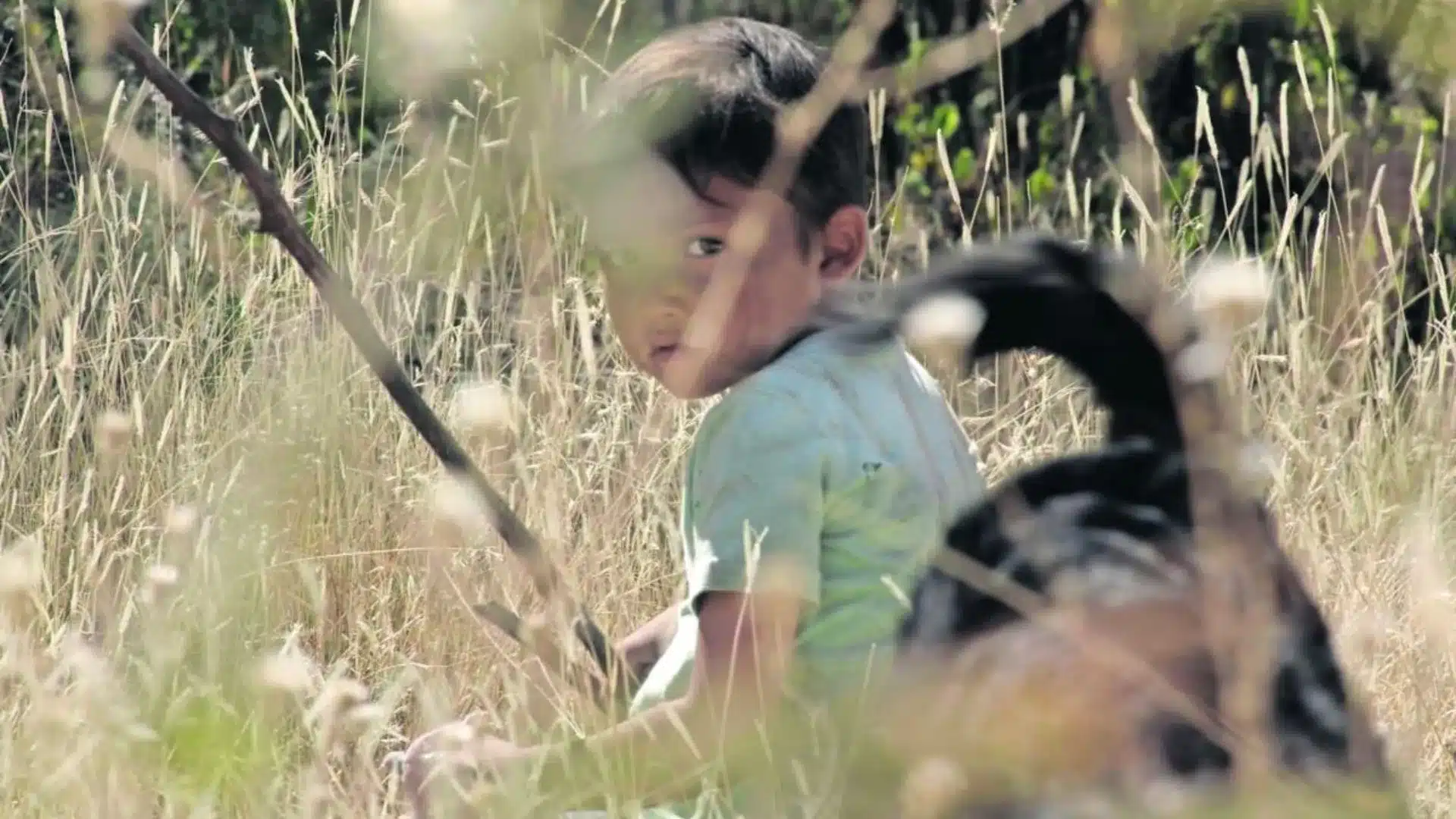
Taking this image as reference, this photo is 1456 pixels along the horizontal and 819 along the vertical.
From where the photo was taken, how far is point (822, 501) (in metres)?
1.90

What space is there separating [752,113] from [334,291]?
104 centimetres

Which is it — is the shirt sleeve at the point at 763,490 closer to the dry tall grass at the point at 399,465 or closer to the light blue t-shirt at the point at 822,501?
the light blue t-shirt at the point at 822,501

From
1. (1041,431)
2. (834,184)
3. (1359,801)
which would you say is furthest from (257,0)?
(1359,801)

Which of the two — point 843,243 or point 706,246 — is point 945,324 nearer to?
point 706,246

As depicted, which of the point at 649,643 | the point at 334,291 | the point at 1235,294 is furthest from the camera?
the point at 649,643

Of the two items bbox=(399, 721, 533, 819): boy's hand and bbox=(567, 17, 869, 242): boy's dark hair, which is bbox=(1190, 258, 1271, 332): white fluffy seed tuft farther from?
bbox=(567, 17, 869, 242): boy's dark hair

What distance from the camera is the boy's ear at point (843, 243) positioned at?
7.16ft

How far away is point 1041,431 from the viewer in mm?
3531

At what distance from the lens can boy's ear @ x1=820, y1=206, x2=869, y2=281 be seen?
7.16ft

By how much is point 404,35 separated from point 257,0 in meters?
4.79

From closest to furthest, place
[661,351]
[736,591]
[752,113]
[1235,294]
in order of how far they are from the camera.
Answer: [1235,294] < [736,591] < [661,351] < [752,113]

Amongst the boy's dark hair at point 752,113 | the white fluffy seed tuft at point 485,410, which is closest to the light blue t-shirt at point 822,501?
the boy's dark hair at point 752,113

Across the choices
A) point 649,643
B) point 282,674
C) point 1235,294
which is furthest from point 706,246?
point 1235,294

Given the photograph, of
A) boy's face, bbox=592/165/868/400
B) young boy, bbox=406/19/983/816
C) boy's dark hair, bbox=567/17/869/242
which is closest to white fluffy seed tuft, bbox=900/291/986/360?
young boy, bbox=406/19/983/816
